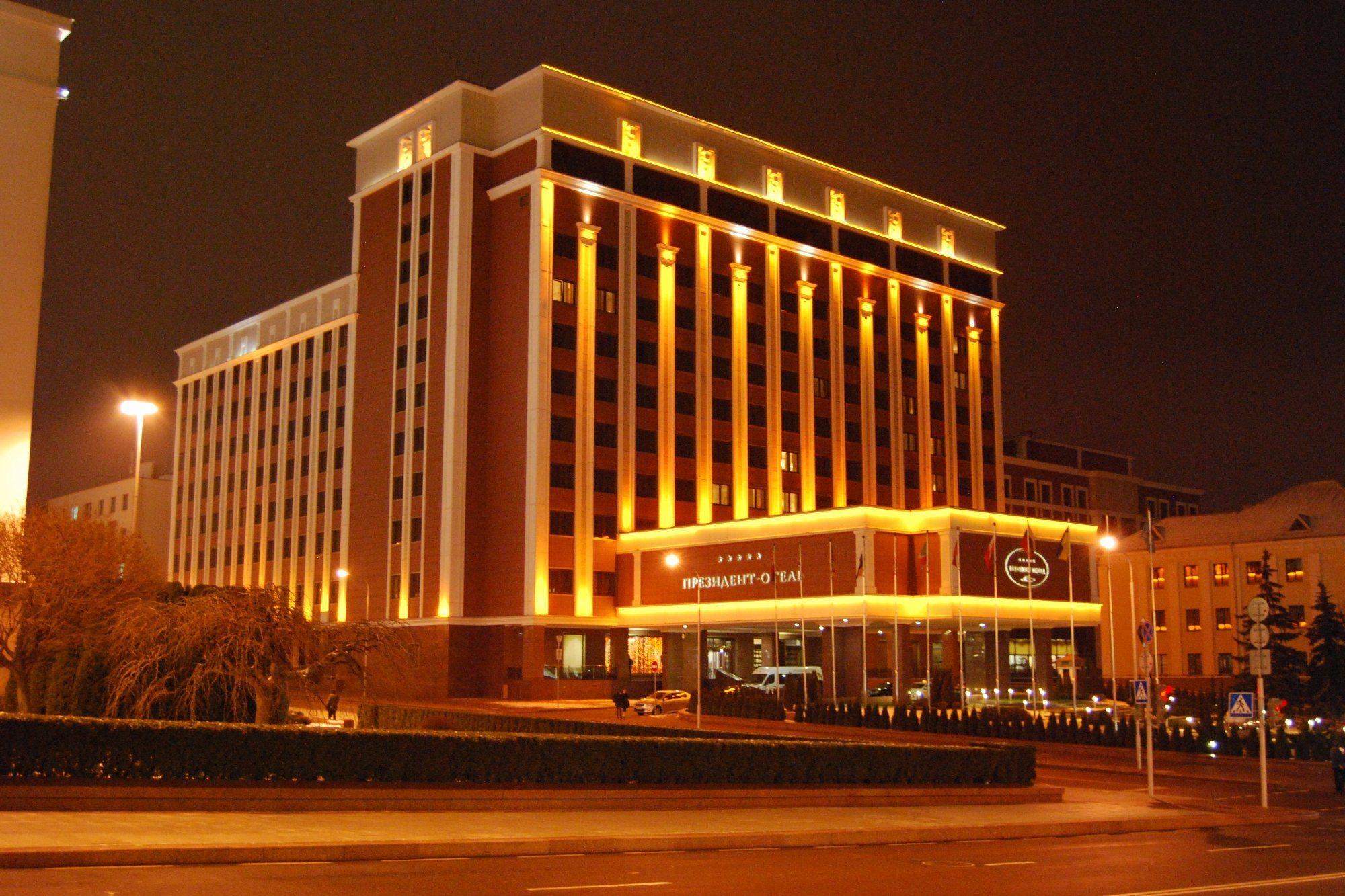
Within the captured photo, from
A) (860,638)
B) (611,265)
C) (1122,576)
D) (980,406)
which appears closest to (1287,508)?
(1122,576)

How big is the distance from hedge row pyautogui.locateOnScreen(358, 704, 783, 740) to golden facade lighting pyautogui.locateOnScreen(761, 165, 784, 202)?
48.3 meters

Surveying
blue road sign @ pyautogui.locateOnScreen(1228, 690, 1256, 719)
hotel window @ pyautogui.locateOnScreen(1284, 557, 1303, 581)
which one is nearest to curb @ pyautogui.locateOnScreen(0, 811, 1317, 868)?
blue road sign @ pyautogui.locateOnScreen(1228, 690, 1256, 719)

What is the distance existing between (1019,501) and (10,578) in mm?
100042

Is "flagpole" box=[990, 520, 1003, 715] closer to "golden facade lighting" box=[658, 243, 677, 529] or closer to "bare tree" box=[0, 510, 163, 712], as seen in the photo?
"golden facade lighting" box=[658, 243, 677, 529]

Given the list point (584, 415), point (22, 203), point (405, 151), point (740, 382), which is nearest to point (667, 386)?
point (740, 382)

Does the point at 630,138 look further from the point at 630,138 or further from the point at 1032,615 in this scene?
the point at 1032,615

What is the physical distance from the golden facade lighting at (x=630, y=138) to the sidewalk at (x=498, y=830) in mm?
56111

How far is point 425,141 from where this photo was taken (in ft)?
260

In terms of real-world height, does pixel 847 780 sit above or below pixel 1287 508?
below

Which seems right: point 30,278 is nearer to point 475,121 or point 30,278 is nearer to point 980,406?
point 475,121

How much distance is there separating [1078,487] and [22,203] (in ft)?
368

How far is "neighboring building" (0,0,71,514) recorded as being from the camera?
39.8 metres

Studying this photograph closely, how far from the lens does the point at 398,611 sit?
75.6 m

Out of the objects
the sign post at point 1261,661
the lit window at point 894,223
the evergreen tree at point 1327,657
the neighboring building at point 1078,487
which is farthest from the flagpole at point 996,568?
the neighboring building at point 1078,487
